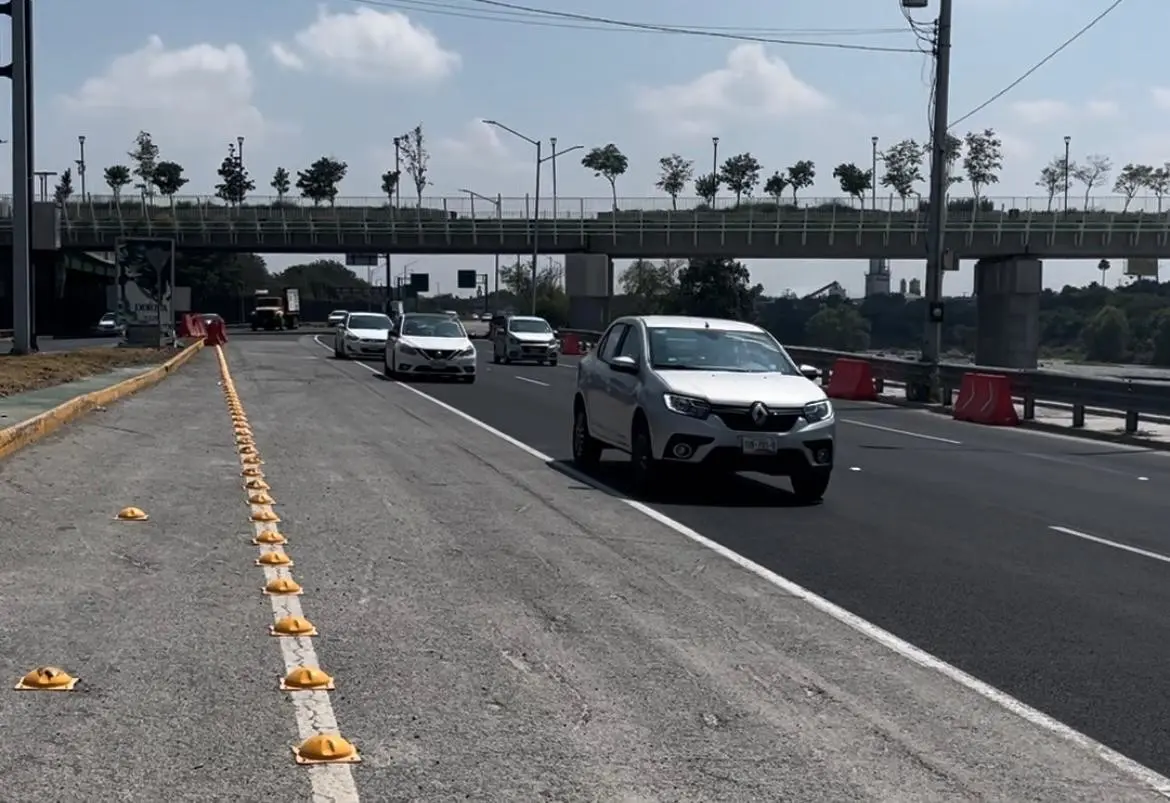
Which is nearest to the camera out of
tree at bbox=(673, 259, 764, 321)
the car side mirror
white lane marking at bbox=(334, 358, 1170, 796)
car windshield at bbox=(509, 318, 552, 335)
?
white lane marking at bbox=(334, 358, 1170, 796)

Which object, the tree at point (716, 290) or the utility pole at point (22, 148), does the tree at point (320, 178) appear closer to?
the tree at point (716, 290)

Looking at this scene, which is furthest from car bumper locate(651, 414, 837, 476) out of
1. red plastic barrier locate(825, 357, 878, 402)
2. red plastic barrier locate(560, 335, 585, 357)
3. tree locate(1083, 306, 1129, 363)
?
red plastic barrier locate(560, 335, 585, 357)

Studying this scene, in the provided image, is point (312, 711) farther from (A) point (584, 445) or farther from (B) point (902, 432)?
(B) point (902, 432)

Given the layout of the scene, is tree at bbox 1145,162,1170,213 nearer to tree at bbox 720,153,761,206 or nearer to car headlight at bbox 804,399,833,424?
tree at bbox 720,153,761,206

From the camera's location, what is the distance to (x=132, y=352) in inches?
1596

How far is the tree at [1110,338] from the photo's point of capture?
48969 millimetres

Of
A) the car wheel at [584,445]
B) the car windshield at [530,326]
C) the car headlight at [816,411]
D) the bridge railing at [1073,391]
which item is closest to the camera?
the car headlight at [816,411]

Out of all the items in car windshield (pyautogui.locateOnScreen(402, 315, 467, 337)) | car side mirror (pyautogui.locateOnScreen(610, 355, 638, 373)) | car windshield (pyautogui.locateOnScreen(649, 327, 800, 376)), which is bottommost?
car windshield (pyautogui.locateOnScreen(402, 315, 467, 337))

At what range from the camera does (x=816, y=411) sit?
46.2ft

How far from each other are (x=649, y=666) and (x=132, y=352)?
35351 millimetres

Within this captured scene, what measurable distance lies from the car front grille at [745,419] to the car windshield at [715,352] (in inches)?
41.8

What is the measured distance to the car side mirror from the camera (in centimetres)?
1482

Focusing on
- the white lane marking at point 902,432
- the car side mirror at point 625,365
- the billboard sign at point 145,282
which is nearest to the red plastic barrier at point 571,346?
the billboard sign at point 145,282

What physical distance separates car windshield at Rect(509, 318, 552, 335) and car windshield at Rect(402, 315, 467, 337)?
11.1 metres
